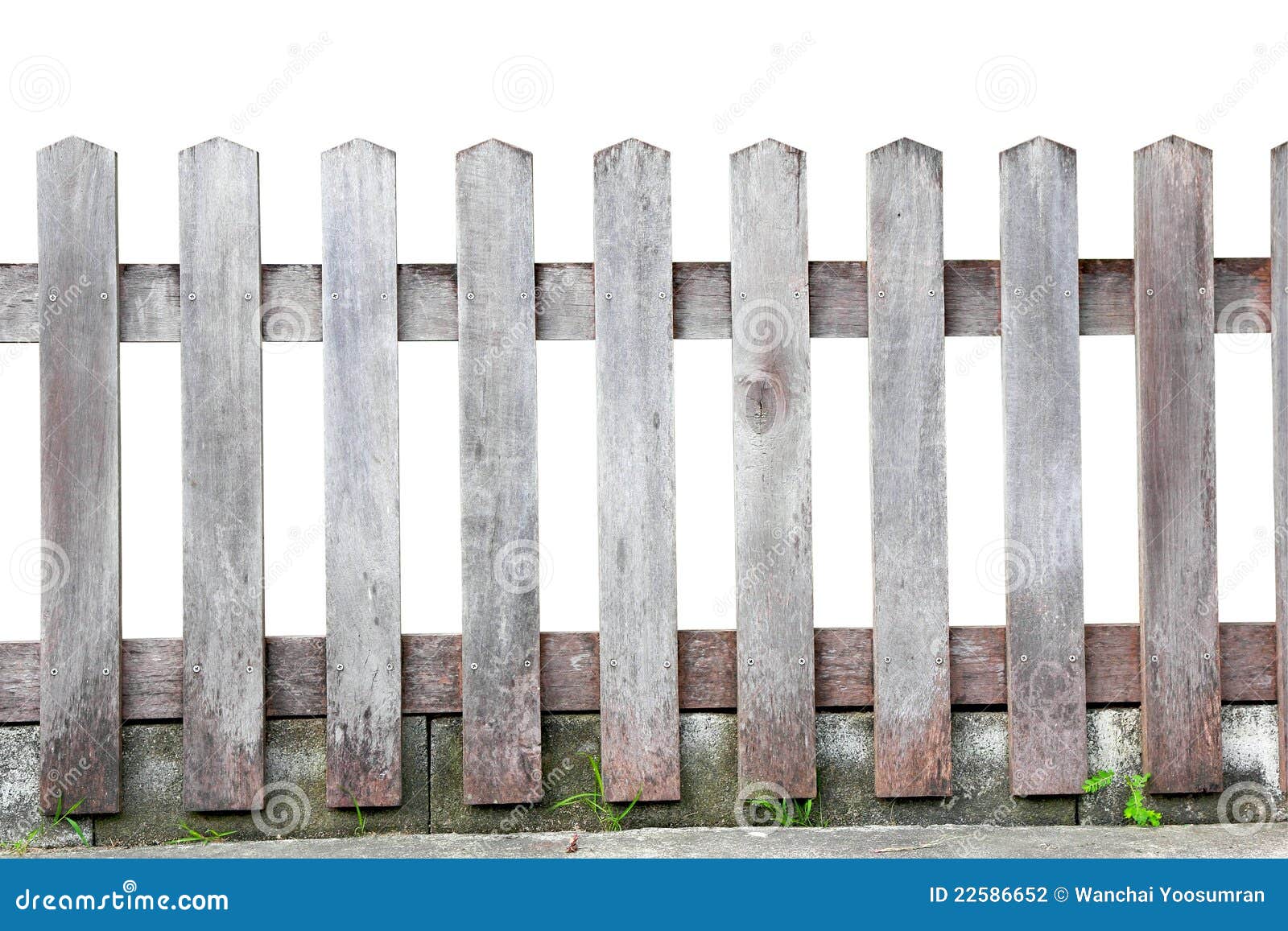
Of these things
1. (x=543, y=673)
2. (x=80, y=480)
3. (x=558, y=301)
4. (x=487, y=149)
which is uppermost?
(x=487, y=149)

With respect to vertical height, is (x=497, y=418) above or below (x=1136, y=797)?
above

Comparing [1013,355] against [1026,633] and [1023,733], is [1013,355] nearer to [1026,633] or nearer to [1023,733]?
[1026,633]

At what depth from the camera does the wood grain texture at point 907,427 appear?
402cm

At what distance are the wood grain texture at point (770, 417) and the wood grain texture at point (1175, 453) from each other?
3.67ft

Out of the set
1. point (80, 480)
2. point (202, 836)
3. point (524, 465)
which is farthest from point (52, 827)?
point (524, 465)

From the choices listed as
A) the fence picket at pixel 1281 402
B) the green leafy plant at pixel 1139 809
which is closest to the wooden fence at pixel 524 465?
the green leafy plant at pixel 1139 809

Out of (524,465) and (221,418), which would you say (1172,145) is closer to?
(524,465)

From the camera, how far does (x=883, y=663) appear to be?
4047 millimetres

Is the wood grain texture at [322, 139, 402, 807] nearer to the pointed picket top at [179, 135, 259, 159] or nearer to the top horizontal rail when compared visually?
the top horizontal rail

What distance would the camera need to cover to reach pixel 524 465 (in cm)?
A: 400

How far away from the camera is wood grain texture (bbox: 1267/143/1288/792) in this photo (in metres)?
4.16

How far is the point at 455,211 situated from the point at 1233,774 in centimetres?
316

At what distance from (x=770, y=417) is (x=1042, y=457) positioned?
2.92 feet

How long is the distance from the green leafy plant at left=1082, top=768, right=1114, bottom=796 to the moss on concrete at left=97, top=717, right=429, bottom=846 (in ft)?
7.04
